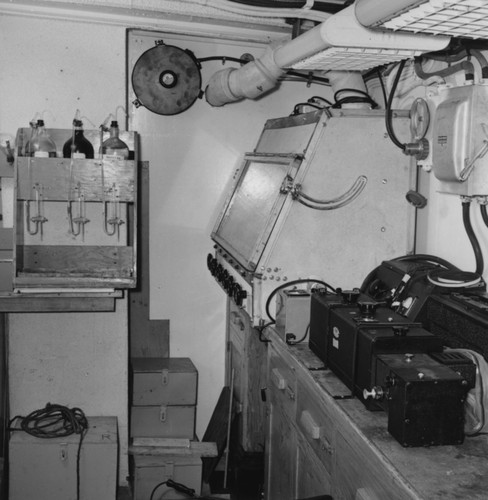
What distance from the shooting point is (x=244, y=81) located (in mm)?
3562

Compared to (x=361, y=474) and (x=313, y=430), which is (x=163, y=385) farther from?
(x=361, y=474)

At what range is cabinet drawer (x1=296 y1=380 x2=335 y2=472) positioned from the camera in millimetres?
2090

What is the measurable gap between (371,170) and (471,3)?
4.52 ft

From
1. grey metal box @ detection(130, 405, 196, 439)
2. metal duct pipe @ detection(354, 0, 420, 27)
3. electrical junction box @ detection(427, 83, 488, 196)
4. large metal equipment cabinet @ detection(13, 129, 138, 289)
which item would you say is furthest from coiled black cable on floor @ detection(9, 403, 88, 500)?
metal duct pipe @ detection(354, 0, 420, 27)

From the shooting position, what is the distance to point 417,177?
118 inches

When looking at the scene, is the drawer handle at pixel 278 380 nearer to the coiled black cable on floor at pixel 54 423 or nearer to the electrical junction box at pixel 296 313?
the electrical junction box at pixel 296 313

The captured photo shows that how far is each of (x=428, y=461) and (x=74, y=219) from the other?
2.45 m

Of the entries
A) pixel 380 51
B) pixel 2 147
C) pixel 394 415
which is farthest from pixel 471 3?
Answer: pixel 2 147

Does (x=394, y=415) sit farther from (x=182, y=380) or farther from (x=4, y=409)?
(x=4, y=409)

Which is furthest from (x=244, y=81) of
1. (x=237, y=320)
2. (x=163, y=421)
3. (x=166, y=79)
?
(x=163, y=421)

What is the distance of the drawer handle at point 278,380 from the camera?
2609 mm

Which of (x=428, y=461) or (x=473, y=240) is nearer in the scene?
(x=428, y=461)

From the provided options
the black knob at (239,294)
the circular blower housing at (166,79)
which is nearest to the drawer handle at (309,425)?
the black knob at (239,294)

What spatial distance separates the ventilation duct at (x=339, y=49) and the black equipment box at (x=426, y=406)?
1.12 m
